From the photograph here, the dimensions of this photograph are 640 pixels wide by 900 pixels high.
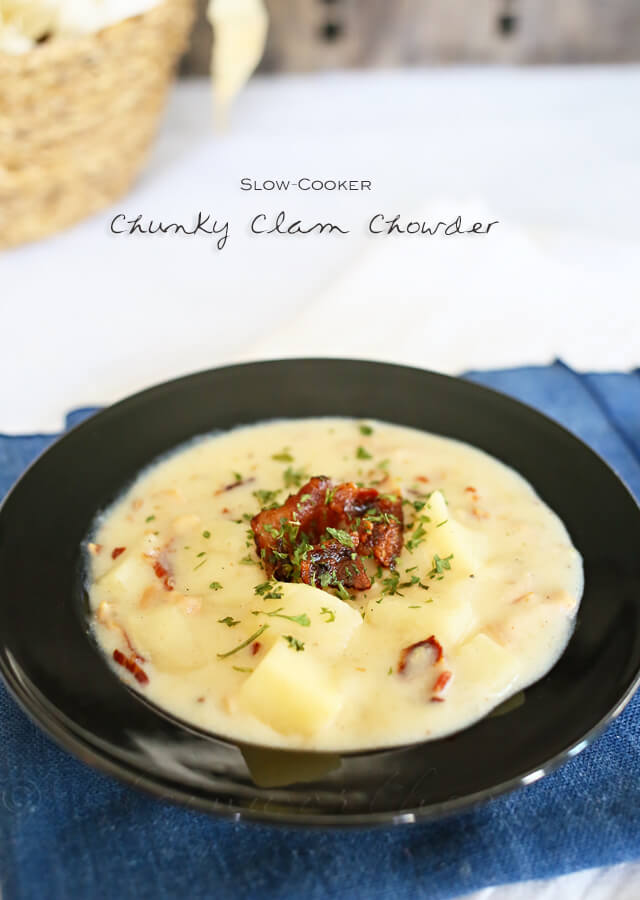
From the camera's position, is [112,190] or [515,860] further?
[112,190]

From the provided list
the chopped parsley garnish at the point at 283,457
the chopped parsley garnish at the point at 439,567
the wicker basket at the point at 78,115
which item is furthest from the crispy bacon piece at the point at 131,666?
the wicker basket at the point at 78,115

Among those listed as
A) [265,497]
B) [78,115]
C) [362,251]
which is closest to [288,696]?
[265,497]

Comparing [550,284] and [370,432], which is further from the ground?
[370,432]

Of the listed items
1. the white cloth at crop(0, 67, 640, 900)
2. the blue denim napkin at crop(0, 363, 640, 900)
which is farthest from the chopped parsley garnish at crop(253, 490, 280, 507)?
the white cloth at crop(0, 67, 640, 900)

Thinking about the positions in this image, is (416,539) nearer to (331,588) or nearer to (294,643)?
(331,588)

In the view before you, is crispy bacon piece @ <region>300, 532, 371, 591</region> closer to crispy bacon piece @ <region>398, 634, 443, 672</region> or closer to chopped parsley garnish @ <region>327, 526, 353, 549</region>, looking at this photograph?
chopped parsley garnish @ <region>327, 526, 353, 549</region>

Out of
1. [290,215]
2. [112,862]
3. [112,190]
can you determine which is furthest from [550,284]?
[112,862]

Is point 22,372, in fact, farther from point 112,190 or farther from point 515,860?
point 515,860
